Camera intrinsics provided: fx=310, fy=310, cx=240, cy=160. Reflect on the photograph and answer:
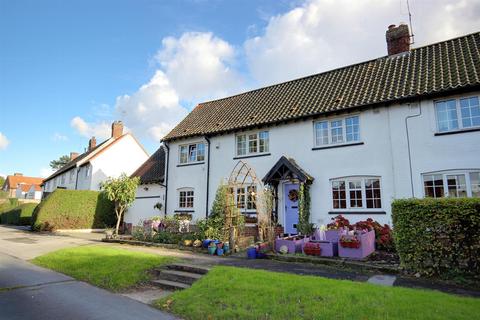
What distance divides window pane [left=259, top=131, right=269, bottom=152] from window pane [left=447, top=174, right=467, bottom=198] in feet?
28.0

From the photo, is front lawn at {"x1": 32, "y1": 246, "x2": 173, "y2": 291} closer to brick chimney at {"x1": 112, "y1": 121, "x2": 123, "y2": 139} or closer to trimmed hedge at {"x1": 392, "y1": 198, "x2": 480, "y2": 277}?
trimmed hedge at {"x1": 392, "y1": 198, "x2": 480, "y2": 277}

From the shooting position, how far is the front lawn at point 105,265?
8.70 meters

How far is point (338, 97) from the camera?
15352mm

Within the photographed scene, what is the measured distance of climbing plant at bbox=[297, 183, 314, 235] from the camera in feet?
45.8

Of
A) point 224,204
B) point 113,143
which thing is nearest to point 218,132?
point 224,204

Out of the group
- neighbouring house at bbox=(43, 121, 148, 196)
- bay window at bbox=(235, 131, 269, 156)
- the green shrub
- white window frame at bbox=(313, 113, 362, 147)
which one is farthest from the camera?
the green shrub

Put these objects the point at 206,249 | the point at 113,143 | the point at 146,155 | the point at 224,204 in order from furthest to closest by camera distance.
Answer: the point at 146,155, the point at 113,143, the point at 224,204, the point at 206,249

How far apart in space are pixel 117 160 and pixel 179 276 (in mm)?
26109

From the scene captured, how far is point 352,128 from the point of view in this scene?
14.3m

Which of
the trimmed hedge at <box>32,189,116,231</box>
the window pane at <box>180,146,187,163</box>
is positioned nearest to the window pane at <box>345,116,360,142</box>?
the window pane at <box>180,146,187,163</box>

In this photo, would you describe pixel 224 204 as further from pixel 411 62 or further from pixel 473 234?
pixel 411 62

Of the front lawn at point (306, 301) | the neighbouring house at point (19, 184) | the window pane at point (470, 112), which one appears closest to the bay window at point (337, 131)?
the window pane at point (470, 112)

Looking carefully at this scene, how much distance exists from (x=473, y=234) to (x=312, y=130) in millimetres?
8679

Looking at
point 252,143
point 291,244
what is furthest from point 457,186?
point 252,143
